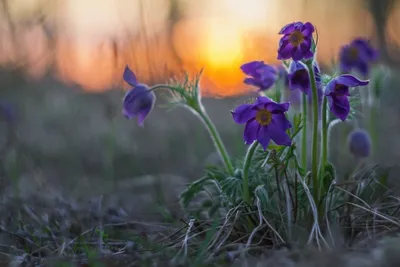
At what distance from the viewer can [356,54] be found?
276 cm

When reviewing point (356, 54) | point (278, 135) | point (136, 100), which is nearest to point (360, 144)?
point (356, 54)

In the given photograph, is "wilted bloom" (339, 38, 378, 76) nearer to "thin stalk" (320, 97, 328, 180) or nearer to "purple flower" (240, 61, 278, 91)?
"purple flower" (240, 61, 278, 91)

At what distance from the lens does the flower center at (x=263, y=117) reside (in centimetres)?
169

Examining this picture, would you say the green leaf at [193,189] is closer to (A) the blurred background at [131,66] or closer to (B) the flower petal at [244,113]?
(B) the flower petal at [244,113]

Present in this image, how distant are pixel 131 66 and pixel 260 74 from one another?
1.93 meters

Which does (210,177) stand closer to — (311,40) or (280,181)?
(280,181)

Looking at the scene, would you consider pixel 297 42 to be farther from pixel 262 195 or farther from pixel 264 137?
pixel 262 195

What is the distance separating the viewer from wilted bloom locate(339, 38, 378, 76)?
2742 millimetres

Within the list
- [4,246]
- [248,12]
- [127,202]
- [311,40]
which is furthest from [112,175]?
[248,12]

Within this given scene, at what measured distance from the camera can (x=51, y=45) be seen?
4.60 metres

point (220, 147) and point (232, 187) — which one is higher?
point (220, 147)

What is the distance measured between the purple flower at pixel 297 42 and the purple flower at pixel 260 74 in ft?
0.78

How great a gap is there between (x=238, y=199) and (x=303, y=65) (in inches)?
18.7

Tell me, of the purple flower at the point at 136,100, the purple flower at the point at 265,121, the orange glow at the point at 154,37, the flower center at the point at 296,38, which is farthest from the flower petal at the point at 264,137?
the orange glow at the point at 154,37
